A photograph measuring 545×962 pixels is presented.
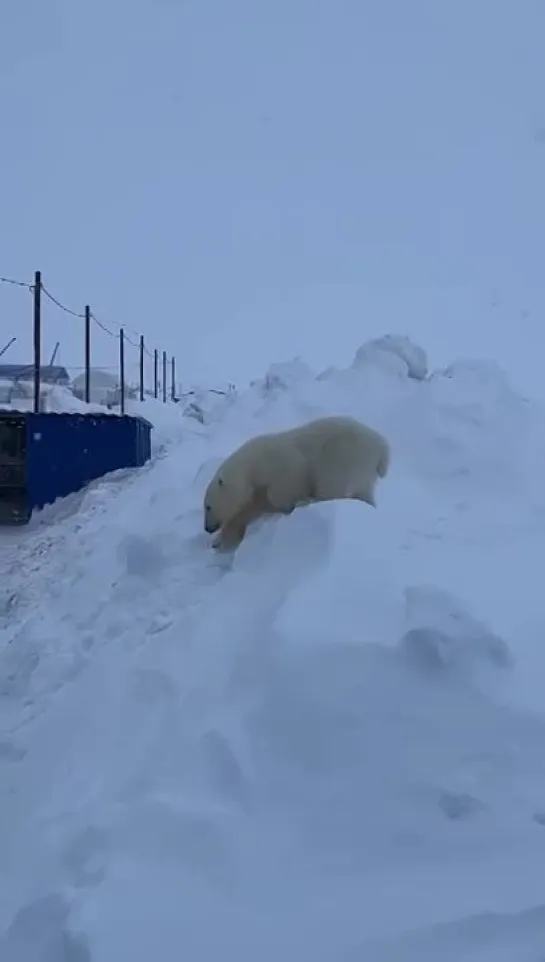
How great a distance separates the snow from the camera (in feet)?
7.09

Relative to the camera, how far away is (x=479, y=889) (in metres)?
2.19

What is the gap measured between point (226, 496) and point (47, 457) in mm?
5638

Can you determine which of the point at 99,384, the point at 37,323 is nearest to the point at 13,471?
the point at 37,323

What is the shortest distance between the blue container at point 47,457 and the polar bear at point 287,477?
5374 mm

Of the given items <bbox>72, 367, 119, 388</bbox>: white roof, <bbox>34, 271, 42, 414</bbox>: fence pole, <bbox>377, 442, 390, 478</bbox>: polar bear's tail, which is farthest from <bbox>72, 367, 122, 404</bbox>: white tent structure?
<bbox>377, 442, 390, 478</bbox>: polar bear's tail

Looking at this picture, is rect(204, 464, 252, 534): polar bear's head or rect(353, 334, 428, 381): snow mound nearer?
rect(204, 464, 252, 534): polar bear's head

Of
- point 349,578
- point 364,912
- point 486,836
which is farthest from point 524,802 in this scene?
point 349,578

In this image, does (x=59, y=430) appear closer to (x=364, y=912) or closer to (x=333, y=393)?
(x=333, y=393)

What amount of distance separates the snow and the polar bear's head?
36cm

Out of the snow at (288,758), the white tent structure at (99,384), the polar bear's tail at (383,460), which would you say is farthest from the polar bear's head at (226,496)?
the white tent structure at (99,384)

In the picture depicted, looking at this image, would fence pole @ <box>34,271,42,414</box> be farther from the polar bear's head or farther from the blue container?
the polar bear's head

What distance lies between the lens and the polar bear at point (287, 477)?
218 inches

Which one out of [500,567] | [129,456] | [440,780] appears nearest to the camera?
[440,780]

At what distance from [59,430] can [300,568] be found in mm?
7161
